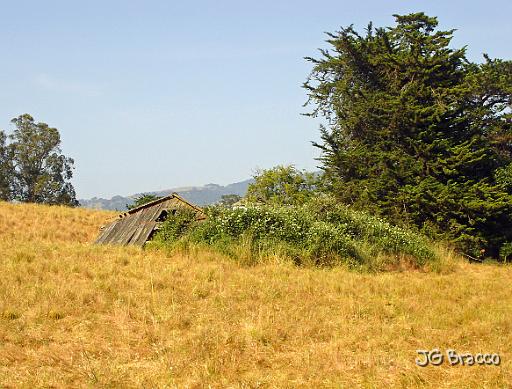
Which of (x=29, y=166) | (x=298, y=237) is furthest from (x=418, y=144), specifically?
(x=29, y=166)

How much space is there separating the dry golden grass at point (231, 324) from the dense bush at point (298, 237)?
1031 mm

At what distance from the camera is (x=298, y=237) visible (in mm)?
12625

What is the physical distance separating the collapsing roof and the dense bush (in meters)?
1.31

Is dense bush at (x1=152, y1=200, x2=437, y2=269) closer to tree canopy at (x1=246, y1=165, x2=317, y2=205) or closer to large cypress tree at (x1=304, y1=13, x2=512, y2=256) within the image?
large cypress tree at (x1=304, y1=13, x2=512, y2=256)

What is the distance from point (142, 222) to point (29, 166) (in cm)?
4294

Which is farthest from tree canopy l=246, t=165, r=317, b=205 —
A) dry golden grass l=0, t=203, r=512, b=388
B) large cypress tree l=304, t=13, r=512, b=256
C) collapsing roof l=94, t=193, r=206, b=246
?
dry golden grass l=0, t=203, r=512, b=388

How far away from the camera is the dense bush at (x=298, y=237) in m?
12.0

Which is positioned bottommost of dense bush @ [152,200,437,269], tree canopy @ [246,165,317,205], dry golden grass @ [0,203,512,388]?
dry golden grass @ [0,203,512,388]

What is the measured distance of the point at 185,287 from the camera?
877 cm

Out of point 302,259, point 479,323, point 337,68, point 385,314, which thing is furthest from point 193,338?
point 337,68

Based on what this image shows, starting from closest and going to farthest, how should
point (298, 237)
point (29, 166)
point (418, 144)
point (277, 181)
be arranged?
point (298, 237) → point (418, 144) → point (277, 181) → point (29, 166)

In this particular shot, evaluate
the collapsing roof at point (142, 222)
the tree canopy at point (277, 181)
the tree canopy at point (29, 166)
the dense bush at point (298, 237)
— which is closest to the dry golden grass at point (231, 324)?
the dense bush at point (298, 237)

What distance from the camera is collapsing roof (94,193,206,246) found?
15.6 metres

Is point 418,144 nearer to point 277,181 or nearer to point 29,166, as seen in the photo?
point 277,181
